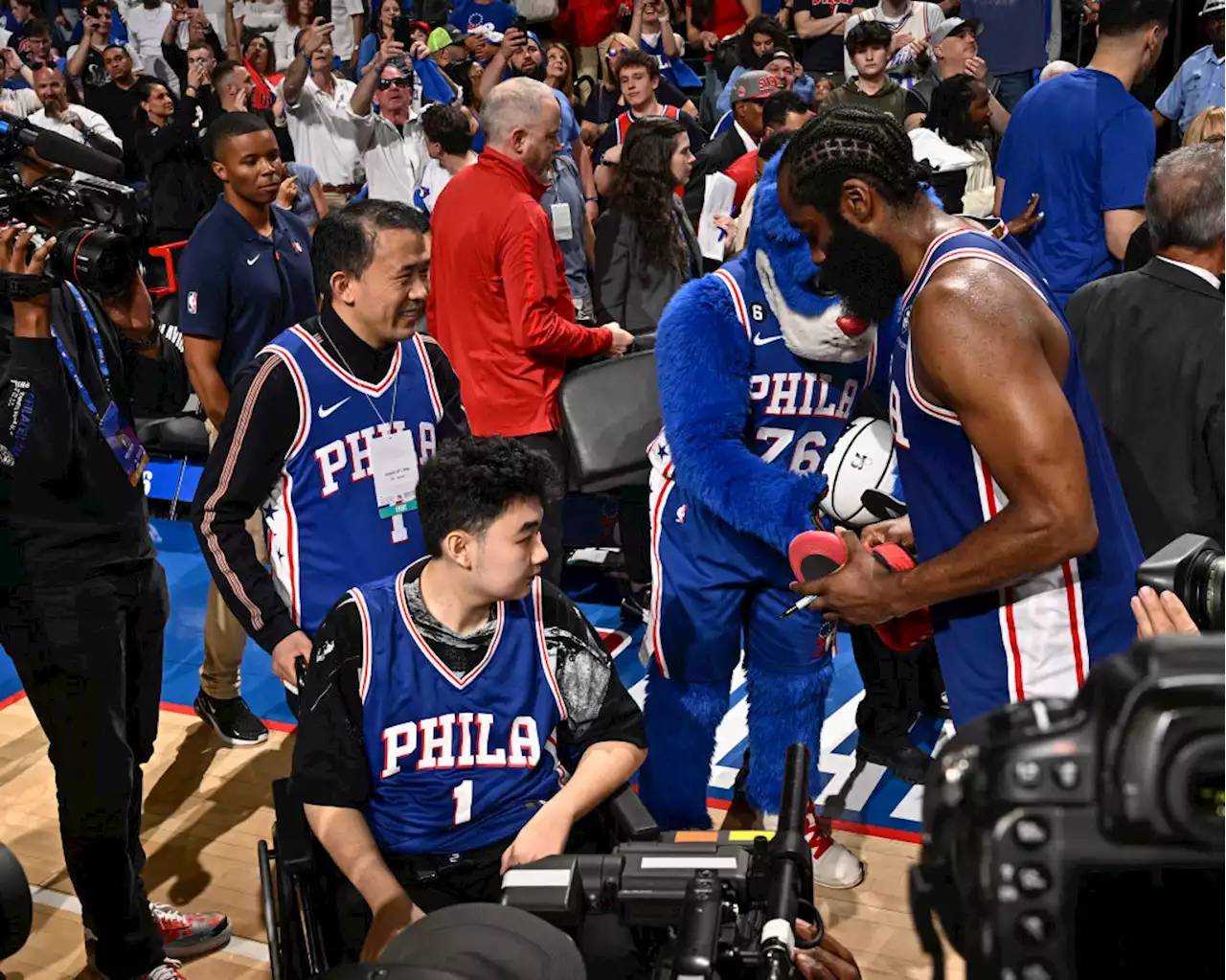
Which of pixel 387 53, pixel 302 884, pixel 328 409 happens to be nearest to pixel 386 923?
pixel 302 884

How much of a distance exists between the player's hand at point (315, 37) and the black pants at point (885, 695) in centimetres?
551

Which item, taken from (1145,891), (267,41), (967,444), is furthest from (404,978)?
(267,41)

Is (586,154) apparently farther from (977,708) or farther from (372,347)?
(977,708)

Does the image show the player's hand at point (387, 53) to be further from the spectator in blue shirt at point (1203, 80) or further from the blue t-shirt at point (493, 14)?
the spectator in blue shirt at point (1203, 80)

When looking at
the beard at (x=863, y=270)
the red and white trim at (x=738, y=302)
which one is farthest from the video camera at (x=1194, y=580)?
the red and white trim at (x=738, y=302)

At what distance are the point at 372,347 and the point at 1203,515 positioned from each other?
1744 millimetres

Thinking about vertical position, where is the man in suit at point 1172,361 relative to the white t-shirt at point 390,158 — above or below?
below

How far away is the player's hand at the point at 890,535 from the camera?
2.62 meters

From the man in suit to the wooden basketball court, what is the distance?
1016mm

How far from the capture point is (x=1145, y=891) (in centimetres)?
60

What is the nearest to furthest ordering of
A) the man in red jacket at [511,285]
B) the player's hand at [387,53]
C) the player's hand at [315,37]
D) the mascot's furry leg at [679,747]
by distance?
the mascot's furry leg at [679,747], the man in red jacket at [511,285], the player's hand at [315,37], the player's hand at [387,53]

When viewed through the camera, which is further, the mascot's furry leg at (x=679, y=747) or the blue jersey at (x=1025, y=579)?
the mascot's furry leg at (x=679, y=747)

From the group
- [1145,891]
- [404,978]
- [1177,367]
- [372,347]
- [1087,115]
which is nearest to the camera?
[1145,891]

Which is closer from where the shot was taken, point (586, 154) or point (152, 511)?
point (152, 511)
